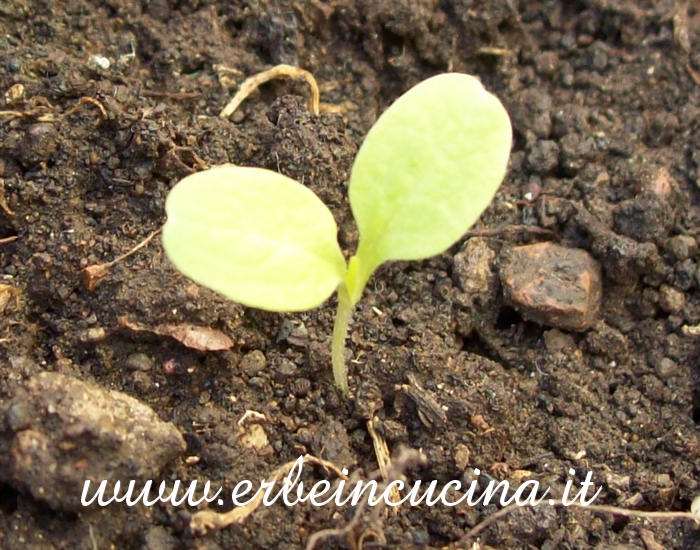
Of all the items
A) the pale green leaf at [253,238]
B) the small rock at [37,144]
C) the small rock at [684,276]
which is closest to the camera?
the pale green leaf at [253,238]

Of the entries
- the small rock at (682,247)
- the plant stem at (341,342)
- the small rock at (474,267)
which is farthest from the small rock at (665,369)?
the plant stem at (341,342)

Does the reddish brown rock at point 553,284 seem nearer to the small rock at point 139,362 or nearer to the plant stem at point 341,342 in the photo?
the plant stem at point 341,342

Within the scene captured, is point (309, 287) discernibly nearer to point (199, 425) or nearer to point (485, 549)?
point (199, 425)

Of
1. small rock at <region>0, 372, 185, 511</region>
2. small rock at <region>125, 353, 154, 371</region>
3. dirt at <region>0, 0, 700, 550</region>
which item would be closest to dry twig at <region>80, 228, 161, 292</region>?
dirt at <region>0, 0, 700, 550</region>

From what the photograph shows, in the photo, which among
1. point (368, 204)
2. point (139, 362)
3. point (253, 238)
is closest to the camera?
point (253, 238)

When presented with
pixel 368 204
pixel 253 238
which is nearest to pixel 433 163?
pixel 368 204

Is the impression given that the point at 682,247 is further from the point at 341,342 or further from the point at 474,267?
the point at 341,342

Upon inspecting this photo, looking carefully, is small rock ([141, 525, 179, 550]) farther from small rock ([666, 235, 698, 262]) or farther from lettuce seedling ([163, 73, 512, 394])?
small rock ([666, 235, 698, 262])
